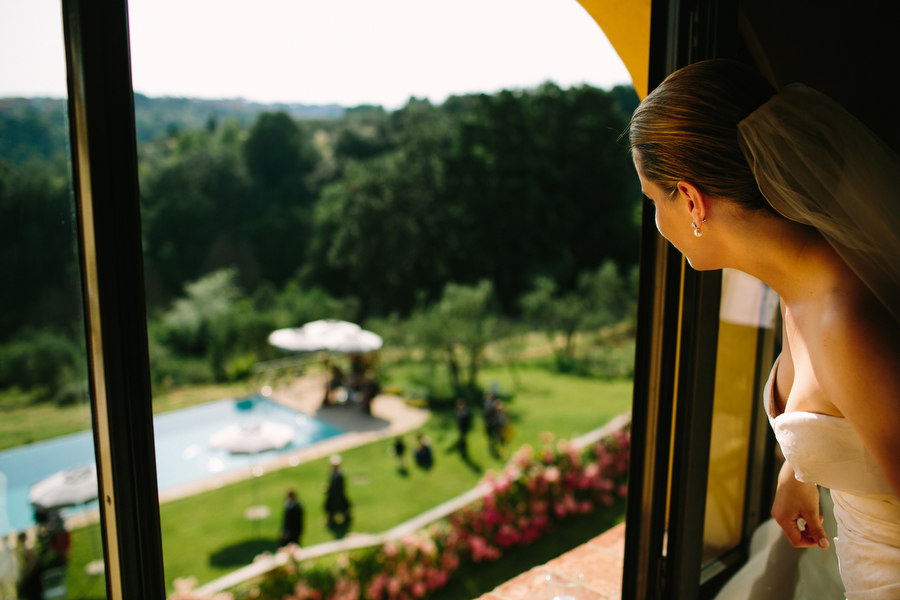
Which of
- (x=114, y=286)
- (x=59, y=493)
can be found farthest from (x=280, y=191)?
(x=114, y=286)

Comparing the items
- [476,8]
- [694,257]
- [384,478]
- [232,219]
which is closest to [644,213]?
[694,257]

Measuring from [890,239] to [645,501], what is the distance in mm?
957

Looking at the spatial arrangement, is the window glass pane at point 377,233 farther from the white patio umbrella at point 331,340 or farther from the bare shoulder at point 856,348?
the bare shoulder at point 856,348

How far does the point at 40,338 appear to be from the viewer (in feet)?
34.7

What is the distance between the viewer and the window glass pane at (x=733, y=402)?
182 centimetres

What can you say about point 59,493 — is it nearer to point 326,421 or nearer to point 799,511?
point 326,421

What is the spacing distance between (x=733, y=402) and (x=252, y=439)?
7237mm

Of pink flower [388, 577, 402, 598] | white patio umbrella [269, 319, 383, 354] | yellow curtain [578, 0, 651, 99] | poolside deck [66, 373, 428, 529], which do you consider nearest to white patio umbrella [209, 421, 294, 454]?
poolside deck [66, 373, 428, 529]

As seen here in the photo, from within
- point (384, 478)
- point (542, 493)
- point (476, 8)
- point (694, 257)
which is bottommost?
point (384, 478)

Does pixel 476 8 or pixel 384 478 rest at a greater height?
pixel 476 8

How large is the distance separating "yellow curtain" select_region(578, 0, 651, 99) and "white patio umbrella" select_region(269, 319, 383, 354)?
10.4 m

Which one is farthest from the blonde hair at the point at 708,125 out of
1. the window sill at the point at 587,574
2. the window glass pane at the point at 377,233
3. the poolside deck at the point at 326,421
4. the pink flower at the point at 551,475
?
the window glass pane at the point at 377,233

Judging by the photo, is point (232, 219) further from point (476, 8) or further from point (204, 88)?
point (476, 8)

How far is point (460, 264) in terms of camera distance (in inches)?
777
